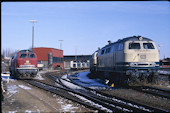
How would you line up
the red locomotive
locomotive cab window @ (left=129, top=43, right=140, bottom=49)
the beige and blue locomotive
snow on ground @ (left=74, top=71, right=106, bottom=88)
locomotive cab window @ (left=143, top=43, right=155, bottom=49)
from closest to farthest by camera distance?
the beige and blue locomotive → locomotive cab window @ (left=129, top=43, right=140, bottom=49) → locomotive cab window @ (left=143, top=43, right=155, bottom=49) → snow on ground @ (left=74, top=71, right=106, bottom=88) → the red locomotive

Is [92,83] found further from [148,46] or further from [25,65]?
[25,65]

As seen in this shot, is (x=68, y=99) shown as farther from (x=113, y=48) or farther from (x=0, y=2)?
(x=113, y=48)

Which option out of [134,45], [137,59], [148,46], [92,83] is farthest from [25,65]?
[148,46]

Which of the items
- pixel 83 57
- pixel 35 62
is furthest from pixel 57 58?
pixel 35 62

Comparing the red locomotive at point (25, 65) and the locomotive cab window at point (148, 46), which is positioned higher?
the locomotive cab window at point (148, 46)

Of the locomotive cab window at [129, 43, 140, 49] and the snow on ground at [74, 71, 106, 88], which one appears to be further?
the snow on ground at [74, 71, 106, 88]

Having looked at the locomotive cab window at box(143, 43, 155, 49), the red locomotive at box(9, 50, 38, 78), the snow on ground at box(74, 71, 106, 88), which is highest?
the locomotive cab window at box(143, 43, 155, 49)

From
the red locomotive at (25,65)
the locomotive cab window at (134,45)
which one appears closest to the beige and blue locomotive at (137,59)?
the locomotive cab window at (134,45)

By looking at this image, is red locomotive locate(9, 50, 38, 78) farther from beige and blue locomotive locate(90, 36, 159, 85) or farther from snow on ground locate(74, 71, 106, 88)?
beige and blue locomotive locate(90, 36, 159, 85)

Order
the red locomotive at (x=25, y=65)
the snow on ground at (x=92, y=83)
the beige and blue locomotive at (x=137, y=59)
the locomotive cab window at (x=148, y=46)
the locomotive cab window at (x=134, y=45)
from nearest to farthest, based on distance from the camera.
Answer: the beige and blue locomotive at (x=137, y=59), the locomotive cab window at (x=134, y=45), the locomotive cab window at (x=148, y=46), the snow on ground at (x=92, y=83), the red locomotive at (x=25, y=65)

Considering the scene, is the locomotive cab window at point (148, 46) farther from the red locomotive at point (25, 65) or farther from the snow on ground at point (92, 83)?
the red locomotive at point (25, 65)

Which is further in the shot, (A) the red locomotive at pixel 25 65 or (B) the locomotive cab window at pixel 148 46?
(A) the red locomotive at pixel 25 65

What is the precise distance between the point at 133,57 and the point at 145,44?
1.43 meters

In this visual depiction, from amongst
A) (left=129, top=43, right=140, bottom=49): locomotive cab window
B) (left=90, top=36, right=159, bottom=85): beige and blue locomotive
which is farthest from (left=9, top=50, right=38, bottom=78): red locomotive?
(left=129, top=43, right=140, bottom=49): locomotive cab window
